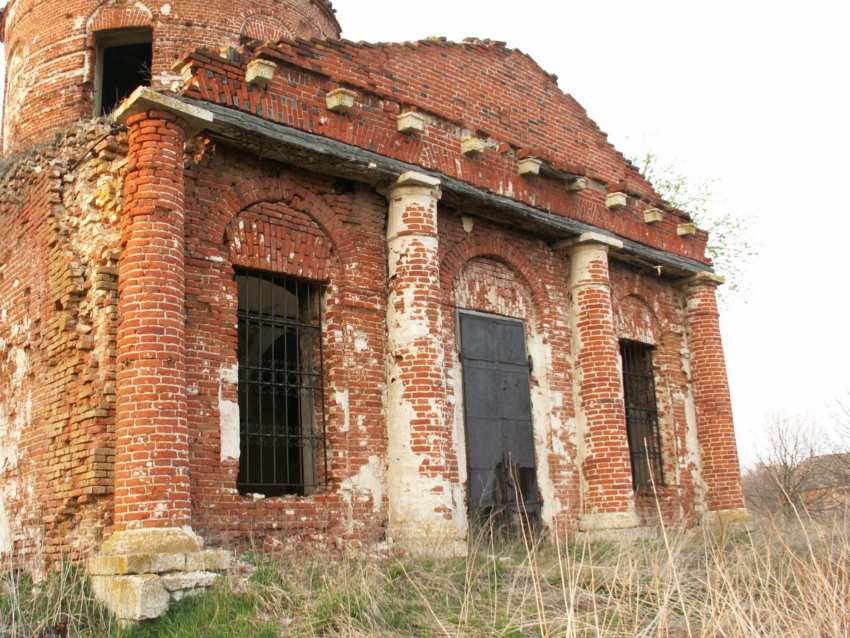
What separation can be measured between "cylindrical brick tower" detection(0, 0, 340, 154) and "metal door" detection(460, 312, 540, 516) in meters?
5.53

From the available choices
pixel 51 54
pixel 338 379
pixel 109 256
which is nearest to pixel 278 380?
pixel 338 379

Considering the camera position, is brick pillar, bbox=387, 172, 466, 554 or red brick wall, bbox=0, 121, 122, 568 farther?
brick pillar, bbox=387, 172, 466, 554

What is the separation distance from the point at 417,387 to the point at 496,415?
1744mm

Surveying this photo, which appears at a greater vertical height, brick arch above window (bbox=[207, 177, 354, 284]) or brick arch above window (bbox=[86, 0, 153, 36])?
brick arch above window (bbox=[86, 0, 153, 36])

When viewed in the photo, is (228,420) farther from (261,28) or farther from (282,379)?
(261,28)

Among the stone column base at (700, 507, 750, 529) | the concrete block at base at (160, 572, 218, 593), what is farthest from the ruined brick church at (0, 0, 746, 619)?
the stone column base at (700, 507, 750, 529)

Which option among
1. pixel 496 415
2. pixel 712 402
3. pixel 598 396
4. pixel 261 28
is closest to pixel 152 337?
pixel 496 415

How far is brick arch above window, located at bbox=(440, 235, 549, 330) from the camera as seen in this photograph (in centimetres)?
1049

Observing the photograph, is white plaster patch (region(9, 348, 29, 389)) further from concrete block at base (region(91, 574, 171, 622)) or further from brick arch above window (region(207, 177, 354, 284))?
concrete block at base (region(91, 574, 171, 622))

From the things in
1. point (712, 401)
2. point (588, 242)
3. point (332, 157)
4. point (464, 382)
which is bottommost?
point (712, 401)

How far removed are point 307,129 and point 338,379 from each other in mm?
2668

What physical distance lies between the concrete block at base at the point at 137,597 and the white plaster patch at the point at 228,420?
1559mm

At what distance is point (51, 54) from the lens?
12.1m

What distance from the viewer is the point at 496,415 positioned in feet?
34.7
